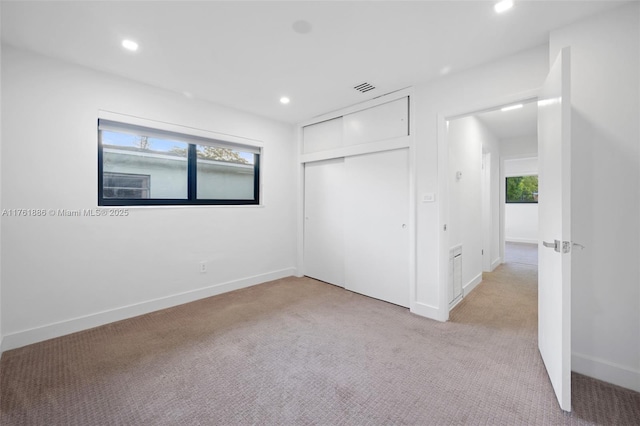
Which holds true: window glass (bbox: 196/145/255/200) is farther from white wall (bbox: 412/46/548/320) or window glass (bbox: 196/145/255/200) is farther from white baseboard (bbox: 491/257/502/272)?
white baseboard (bbox: 491/257/502/272)

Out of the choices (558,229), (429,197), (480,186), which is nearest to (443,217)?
(429,197)

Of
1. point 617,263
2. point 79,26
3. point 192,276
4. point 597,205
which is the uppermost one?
point 79,26

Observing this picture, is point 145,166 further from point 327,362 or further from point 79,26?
point 327,362

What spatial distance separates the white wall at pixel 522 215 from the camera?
305 inches

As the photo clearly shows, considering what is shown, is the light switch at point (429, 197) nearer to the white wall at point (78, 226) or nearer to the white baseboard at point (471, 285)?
the white baseboard at point (471, 285)

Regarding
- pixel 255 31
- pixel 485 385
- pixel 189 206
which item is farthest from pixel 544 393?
pixel 189 206

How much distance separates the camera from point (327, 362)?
2066mm

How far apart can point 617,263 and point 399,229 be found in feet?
5.79

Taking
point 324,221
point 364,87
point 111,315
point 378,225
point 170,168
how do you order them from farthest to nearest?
point 324,221 → point 378,225 → point 170,168 → point 364,87 → point 111,315

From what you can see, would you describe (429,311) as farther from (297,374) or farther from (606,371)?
(297,374)

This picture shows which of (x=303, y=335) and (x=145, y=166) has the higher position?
(x=145, y=166)

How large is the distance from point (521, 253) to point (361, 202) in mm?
5331

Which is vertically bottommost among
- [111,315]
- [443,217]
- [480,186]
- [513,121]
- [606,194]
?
[111,315]

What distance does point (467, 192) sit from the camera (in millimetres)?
3715
